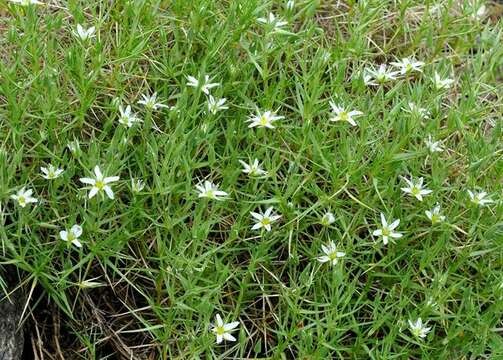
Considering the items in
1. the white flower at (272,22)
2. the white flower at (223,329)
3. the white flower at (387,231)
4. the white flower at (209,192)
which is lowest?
the white flower at (223,329)

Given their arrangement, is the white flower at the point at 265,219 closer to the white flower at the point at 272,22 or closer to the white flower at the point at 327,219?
the white flower at the point at 327,219

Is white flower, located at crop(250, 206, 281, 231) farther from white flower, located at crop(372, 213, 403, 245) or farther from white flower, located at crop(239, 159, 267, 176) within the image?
white flower, located at crop(372, 213, 403, 245)

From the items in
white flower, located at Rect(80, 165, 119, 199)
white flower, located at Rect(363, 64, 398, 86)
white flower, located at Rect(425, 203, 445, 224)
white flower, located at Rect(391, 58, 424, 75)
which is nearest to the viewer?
white flower, located at Rect(80, 165, 119, 199)

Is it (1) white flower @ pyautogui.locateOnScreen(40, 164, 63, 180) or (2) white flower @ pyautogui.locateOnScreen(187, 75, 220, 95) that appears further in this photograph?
(2) white flower @ pyautogui.locateOnScreen(187, 75, 220, 95)

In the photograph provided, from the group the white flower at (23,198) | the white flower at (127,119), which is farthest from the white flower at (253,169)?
the white flower at (23,198)

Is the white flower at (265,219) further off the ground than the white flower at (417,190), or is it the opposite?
the white flower at (417,190)

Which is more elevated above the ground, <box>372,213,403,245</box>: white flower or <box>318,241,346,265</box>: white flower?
<box>372,213,403,245</box>: white flower

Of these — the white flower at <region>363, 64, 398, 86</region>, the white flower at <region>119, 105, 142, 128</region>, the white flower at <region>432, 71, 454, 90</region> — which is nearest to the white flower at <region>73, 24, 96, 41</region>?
the white flower at <region>119, 105, 142, 128</region>
